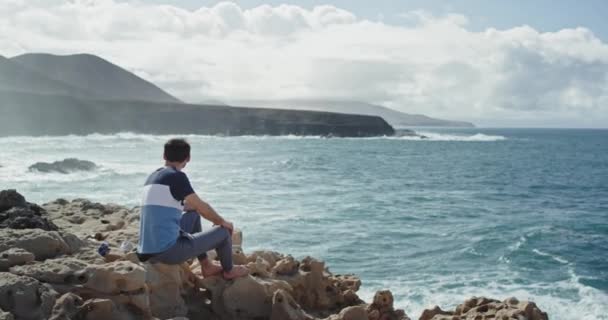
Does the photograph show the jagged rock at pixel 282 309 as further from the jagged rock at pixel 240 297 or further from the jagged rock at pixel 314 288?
the jagged rock at pixel 314 288

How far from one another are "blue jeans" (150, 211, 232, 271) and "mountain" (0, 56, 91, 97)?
154m

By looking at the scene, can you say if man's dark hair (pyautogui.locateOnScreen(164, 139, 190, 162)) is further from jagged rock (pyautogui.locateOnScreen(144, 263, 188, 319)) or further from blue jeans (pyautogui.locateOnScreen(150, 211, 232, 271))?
jagged rock (pyautogui.locateOnScreen(144, 263, 188, 319))

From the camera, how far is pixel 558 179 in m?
46.1

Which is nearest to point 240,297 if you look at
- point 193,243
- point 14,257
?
point 193,243

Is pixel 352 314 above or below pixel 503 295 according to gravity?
above

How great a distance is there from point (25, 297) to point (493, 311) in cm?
520

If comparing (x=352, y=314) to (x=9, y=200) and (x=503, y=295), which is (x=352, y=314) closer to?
(x=9, y=200)

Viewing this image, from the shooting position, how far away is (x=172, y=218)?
647cm

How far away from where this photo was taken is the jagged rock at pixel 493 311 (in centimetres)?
768

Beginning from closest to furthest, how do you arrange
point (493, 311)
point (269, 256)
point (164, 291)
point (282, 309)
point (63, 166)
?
1. point (164, 291)
2. point (282, 309)
3. point (493, 311)
4. point (269, 256)
5. point (63, 166)

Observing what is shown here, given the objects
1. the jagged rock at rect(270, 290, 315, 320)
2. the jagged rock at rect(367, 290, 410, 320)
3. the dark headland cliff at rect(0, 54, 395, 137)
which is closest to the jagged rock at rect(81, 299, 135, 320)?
the jagged rock at rect(270, 290, 315, 320)

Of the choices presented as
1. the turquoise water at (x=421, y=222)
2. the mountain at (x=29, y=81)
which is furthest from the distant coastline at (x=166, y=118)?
the turquoise water at (x=421, y=222)

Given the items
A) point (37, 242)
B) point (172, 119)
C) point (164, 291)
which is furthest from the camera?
point (172, 119)

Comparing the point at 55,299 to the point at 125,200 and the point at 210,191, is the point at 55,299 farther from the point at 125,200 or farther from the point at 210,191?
the point at 210,191
